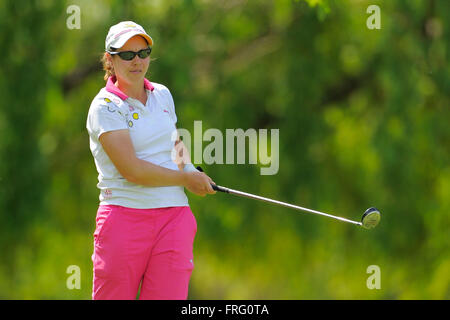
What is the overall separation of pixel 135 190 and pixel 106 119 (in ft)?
1.10

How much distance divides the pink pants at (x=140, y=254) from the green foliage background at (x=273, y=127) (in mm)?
4984

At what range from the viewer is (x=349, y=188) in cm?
1084

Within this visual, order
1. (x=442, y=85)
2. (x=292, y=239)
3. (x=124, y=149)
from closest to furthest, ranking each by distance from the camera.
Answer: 1. (x=124, y=149)
2. (x=442, y=85)
3. (x=292, y=239)

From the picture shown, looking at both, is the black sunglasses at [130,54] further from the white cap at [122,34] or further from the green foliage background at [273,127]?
the green foliage background at [273,127]

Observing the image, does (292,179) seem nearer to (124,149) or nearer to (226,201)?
(226,201)

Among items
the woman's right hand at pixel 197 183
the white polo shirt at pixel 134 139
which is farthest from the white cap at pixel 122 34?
the woman's right hand at pixel 197 183

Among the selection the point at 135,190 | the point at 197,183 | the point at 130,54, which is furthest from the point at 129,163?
the point at 130,54

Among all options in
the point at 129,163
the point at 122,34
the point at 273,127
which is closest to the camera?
the point at 129,163

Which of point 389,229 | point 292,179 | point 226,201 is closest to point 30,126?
point 226,201

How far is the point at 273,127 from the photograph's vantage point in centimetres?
1030

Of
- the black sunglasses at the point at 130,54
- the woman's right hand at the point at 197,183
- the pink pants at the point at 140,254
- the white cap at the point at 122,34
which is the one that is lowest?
the pink pants at the point at 140,254

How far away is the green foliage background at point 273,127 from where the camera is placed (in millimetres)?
8852

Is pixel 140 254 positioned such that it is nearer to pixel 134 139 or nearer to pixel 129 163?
pixel 129 163

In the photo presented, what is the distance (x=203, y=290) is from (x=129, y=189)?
15.8m
